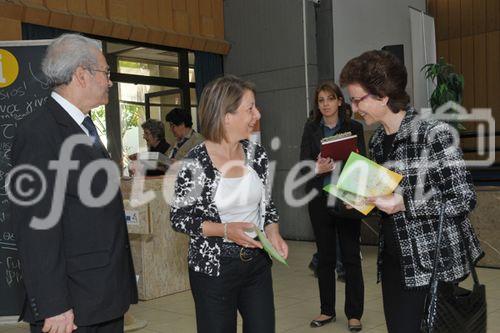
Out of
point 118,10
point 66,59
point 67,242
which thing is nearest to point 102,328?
point 67,242

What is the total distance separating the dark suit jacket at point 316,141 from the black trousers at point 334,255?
0.39 feet

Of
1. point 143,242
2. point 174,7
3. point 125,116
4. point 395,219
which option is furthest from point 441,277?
point 174,7

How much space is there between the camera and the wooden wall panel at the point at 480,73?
366 inches

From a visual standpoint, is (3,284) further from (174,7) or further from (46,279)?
(174,7)

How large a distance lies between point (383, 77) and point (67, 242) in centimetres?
119

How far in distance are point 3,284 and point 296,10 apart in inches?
197

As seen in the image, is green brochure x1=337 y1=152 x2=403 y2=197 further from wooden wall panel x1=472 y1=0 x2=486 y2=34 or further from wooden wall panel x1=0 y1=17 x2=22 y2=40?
wooden wall panel x1=472 y1=0 x2=486 y2=34

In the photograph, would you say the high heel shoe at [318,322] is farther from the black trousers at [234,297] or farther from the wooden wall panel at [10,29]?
the wooden wall panel at [10,29]

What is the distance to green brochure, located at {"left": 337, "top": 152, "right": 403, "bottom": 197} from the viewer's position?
5.99ft

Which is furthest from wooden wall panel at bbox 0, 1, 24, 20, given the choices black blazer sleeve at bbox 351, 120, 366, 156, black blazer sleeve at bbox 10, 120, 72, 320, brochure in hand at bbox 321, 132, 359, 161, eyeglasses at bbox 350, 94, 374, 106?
eyeglasses at bbox 350, 94, 374, 106

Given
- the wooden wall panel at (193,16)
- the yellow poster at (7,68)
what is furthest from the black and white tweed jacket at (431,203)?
the wooden wall panel at (193,16)

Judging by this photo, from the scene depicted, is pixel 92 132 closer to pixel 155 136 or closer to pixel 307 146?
pixel 307 146

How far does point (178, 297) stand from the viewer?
4629mm

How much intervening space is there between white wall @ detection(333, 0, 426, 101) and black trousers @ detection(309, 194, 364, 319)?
4.00m
